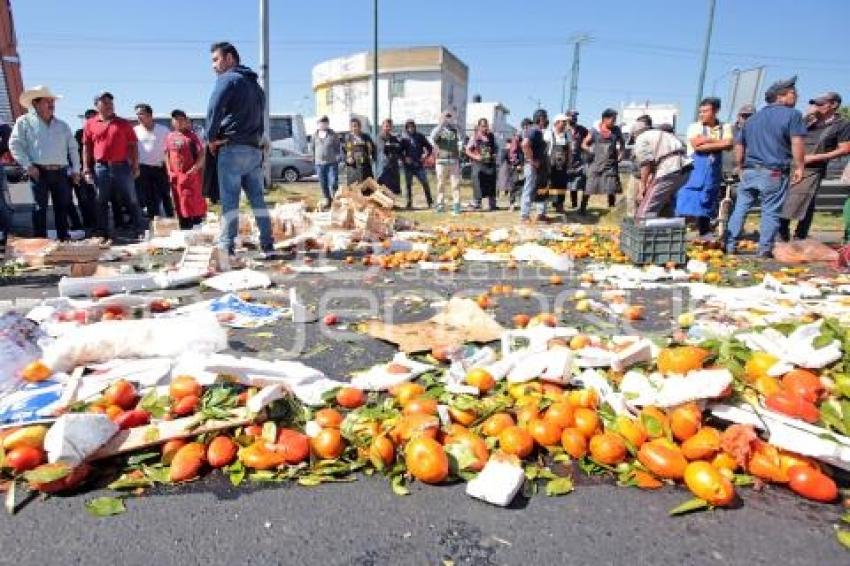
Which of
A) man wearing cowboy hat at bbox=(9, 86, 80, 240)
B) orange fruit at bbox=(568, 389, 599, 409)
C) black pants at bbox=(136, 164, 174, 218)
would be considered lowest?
orange fruit at bbox=(568, 389, 599, 409)

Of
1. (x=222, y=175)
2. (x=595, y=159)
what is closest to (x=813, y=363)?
(x=222, y=175)

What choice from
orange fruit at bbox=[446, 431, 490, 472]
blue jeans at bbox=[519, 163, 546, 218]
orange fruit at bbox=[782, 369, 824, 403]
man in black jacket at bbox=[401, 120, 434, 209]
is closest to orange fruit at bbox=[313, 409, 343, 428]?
orange fruit at bbox=[446, 431, 490, 472]

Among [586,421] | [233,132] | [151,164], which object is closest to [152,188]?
[151,164]

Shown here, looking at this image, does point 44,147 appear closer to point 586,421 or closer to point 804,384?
point 586,421

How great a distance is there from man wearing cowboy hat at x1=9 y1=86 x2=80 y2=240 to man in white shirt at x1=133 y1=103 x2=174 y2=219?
4.83ft

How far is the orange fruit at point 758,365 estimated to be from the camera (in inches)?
94.3

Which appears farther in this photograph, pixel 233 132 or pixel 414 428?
pixel 233 132

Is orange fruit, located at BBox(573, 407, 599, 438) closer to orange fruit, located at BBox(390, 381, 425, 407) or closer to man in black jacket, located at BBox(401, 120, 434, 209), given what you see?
orange fruit, located at BBox(390, 381, 425, 407)

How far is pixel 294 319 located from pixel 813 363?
10.5 feet

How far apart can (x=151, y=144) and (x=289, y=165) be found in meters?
14.9

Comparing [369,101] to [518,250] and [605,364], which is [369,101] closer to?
[518,250]

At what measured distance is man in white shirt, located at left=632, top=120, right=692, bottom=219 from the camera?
7.29m

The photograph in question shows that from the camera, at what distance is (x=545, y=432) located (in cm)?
229

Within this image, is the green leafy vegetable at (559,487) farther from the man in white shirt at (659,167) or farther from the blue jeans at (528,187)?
the blue jeans at (528,187)
